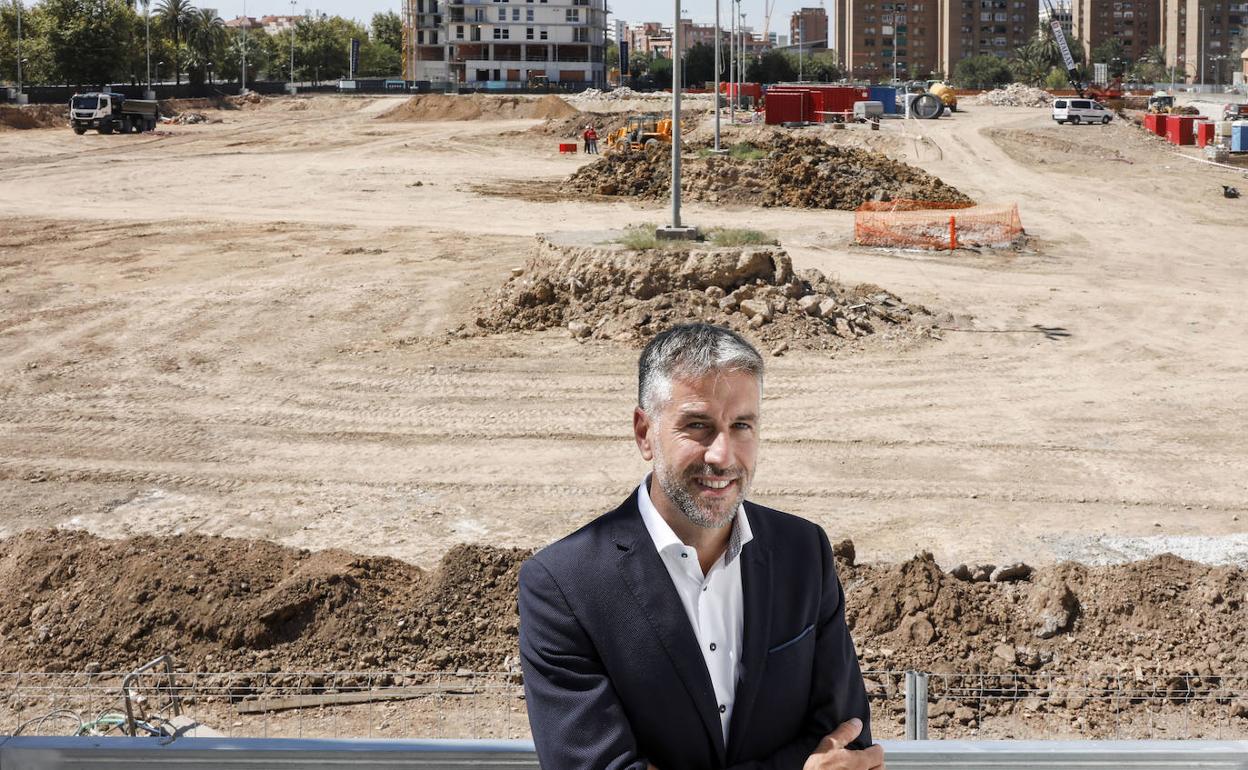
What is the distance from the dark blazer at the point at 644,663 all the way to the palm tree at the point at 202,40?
132 metres

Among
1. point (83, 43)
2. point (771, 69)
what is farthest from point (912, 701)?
point (771, 69)

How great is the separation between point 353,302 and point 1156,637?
1597cm

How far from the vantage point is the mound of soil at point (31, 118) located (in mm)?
63888

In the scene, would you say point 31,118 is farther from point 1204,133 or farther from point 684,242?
point 684,242

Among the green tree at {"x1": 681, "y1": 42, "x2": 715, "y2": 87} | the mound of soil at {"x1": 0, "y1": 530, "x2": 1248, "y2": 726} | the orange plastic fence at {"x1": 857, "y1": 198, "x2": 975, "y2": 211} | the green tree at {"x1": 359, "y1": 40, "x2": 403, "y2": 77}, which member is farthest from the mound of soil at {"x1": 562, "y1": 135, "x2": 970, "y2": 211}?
the green tree at {"x1": 359, "y1": 40, "x2": 403, "y2": 77}

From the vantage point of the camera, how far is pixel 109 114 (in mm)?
59688

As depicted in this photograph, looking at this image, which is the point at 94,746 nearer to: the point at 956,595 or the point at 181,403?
the point at 956,595

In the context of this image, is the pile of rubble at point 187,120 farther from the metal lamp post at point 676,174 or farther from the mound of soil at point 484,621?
the mound of soil at point 484,621

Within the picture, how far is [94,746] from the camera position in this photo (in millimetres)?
3844

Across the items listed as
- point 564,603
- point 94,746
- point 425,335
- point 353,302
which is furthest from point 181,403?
point 564,603

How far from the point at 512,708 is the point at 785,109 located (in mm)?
51535

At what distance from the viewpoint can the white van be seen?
62.1 m

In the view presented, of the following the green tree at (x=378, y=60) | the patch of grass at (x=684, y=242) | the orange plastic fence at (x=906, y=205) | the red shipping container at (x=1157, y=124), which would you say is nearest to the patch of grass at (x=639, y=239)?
the patch of grass at (x=684, y=242)

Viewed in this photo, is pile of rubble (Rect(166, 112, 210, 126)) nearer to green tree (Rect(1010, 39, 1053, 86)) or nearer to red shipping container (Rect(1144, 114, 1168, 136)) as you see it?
red shipping container (Rect(1144, 114, 1168, 136))
